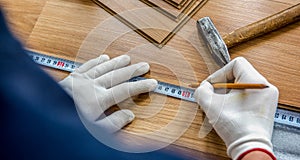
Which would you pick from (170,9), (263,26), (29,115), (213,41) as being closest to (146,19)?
(170,9)

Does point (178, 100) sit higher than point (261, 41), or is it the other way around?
point (261, 41)

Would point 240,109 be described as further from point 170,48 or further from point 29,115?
point 29,115

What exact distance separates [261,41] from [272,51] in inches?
1.6

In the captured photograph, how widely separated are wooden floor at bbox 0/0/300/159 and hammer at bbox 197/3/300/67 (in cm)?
2

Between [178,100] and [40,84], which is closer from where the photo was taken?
[40,84]

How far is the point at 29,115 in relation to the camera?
58 centimetres

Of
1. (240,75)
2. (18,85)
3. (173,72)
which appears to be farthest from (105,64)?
(18,85)

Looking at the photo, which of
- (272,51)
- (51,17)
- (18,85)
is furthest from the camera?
(51,17)

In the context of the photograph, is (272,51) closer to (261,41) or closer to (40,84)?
(261,41)

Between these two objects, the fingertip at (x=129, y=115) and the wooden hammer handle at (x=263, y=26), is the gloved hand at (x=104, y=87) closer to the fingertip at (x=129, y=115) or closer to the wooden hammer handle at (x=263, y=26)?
the fingertip at (x=129, y=115)

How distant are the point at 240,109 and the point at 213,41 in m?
0.21

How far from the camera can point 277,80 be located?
97cm

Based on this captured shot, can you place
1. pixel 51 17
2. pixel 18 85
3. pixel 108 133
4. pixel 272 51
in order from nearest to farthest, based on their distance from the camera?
1. pixel 18 85
2. pixel 108 133
3. pixel 272 51
4. pixel 51 17

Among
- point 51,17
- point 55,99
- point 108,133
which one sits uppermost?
point 55,99
